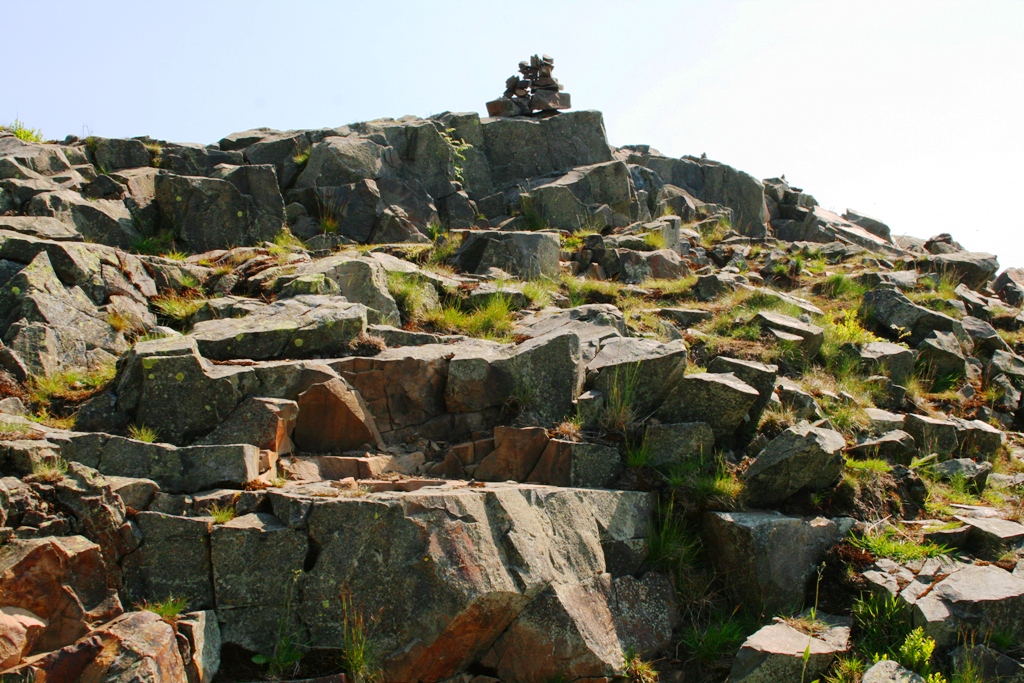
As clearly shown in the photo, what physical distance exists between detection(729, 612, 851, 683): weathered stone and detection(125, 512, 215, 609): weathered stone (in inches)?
137

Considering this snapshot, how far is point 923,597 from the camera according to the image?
5715 mm

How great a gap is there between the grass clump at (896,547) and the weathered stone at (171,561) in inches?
190

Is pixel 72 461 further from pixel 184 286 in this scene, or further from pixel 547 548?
pixel 184 286

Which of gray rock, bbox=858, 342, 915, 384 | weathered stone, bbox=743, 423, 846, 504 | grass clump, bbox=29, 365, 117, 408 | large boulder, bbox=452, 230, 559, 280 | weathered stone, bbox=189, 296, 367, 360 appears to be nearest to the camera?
weathered stone, bbox=743, 423, 846, 504

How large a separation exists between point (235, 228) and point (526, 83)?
9.86 m

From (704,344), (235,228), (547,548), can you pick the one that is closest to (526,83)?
(235,228)

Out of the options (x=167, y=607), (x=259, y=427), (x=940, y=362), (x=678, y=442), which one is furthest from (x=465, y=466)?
(x=940, y=362)

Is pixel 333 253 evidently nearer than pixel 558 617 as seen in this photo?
No

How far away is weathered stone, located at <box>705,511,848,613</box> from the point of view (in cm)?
606

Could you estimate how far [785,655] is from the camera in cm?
527

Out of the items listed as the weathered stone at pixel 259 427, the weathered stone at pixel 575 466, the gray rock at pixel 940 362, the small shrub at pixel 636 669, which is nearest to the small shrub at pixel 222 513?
the weathered stone at pixel 259 427

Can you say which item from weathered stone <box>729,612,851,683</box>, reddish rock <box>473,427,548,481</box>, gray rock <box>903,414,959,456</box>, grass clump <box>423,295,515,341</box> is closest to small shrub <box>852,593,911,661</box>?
weathered stone <box>729,612,851,683</box>

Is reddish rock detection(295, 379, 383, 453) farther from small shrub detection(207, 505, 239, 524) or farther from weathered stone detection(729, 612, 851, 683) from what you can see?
weathered stone detection(729, 612, 851, 683)

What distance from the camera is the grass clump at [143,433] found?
6.20 m
